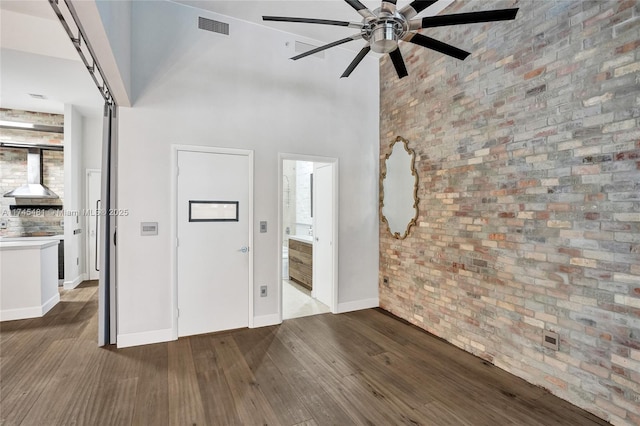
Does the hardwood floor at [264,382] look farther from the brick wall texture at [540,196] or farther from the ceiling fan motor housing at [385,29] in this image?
the ceiling fan motor housing at [385,29]

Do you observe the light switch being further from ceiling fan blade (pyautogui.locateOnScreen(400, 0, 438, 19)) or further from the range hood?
the range hood

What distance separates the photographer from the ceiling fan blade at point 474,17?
185 cm

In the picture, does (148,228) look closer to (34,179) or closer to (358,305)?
(358,305)

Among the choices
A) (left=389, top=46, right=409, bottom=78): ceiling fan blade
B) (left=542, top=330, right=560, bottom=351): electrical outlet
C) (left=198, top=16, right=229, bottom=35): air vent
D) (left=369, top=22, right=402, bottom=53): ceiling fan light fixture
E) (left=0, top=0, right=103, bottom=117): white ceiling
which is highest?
(left=198, top=16, right=229, bottom=35): air vent

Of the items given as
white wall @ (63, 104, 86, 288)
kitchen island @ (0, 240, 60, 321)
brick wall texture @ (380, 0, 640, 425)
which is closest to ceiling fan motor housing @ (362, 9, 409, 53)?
brick wall texture @ (380, 0, 640, 425)

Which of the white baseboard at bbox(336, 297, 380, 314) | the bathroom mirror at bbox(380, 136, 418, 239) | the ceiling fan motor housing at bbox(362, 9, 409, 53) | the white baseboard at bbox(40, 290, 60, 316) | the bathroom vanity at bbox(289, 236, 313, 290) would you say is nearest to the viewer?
the ceiling fan motor housing at bbox(362, 9, 409, 53)

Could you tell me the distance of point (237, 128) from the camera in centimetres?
379

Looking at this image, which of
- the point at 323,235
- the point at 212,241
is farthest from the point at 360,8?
the point at 323,235

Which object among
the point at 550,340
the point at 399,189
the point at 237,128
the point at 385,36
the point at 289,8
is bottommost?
the point at 550,340

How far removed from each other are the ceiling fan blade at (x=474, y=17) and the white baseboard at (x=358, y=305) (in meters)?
3.55

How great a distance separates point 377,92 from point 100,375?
4719mm

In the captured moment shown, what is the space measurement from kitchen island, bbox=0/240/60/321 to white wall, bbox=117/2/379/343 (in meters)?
1.91

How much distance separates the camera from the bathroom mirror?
4.02m

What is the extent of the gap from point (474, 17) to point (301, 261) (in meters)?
4.59
